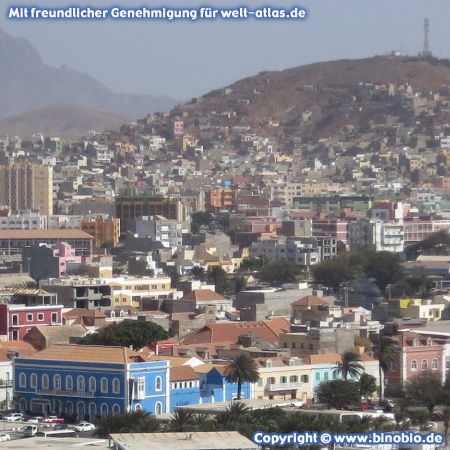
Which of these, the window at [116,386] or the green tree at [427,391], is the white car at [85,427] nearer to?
the window at [116,386]

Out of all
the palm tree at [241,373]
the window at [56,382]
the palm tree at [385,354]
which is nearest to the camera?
the window at [56,382]

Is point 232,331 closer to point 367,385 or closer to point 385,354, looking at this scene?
point 385,354

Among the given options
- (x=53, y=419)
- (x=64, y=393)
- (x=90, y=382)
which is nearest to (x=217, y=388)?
(x=90, y=382)

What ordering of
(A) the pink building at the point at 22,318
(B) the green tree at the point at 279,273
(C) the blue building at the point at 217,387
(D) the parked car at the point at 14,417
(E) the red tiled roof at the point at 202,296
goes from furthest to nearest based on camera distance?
(B) the green tree at the point at 279,273
(E) the red tiled roof at the point at 202,296
(A) the pink building at the point at 22,318
(C) the blue building at the point at 217,387
(D) the parked car at the point at 14,417

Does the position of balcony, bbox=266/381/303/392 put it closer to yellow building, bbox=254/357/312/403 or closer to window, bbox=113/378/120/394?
yellow building, bbox=254/357/312/403

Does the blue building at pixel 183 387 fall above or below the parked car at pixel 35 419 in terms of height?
above

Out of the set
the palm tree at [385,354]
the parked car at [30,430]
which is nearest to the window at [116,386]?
the parked car at [30,430]
